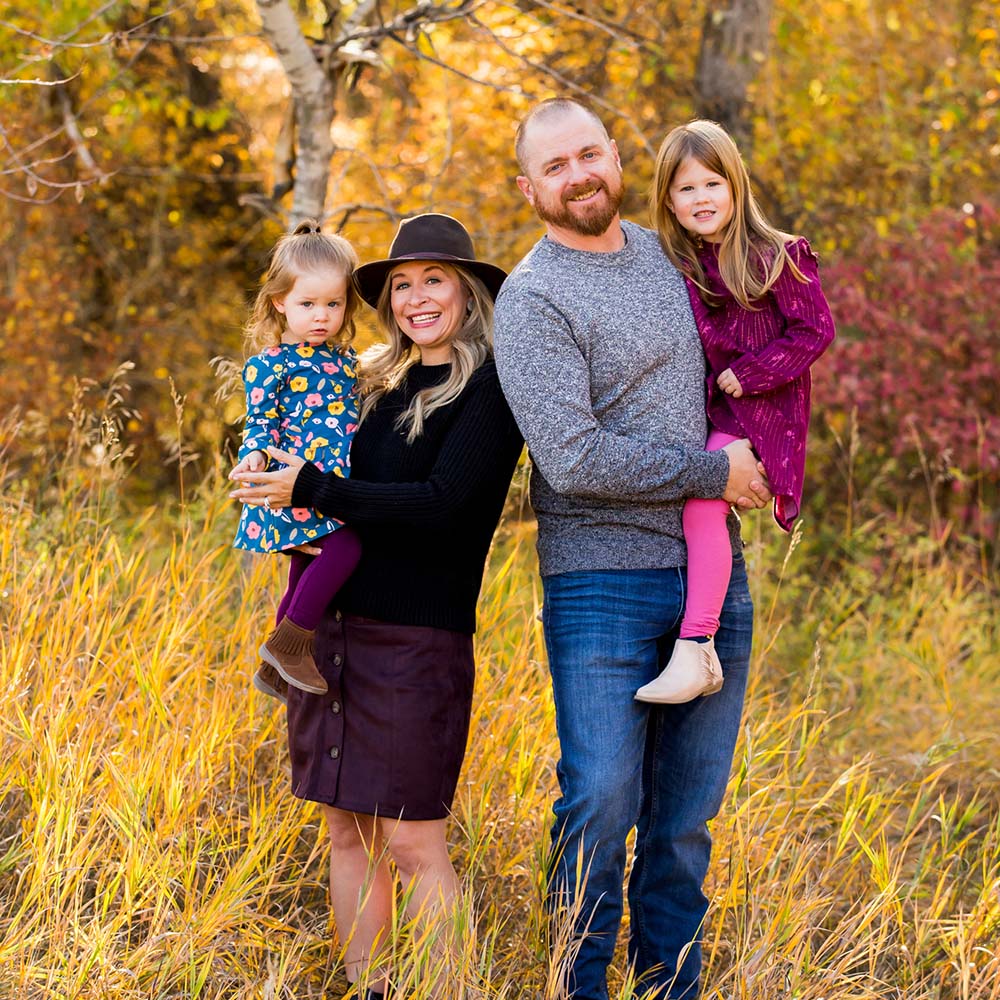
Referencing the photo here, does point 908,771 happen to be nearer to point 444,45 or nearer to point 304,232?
point 304,232

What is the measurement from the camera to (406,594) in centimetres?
289

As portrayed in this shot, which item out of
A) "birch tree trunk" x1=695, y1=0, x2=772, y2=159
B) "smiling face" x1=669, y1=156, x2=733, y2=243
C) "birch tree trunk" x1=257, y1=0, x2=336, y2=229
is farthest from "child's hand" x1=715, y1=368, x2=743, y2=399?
"birch tree trunk" x1=695, y1=0, x2=772, y2=159

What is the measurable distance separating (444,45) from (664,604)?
250 inches

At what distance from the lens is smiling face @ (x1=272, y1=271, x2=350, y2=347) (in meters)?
3.04

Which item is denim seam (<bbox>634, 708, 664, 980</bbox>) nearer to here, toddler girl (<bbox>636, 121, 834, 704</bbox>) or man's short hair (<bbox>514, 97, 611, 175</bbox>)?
toddler girl (<bbox>636, 121, 834, 704</bbox>)

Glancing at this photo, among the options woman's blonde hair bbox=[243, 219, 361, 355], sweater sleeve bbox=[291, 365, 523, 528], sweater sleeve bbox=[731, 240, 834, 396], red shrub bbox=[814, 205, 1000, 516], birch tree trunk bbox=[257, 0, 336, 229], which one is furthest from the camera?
red shrub bbox=[814, 205, 1000, 516]

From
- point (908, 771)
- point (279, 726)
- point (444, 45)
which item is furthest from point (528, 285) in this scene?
point (444, 45)

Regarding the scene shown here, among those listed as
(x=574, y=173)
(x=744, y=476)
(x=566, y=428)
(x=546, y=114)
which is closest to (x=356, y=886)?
(x=566, y=428)

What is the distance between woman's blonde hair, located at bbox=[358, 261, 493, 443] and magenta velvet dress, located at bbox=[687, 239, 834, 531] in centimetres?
50

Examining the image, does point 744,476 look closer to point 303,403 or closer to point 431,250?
point 431,250

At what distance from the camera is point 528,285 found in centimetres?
280

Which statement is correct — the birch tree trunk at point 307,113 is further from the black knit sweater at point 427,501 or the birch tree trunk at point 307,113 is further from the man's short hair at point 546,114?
the black knit sweater at point 427,501

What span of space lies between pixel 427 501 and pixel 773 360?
853 millimetres

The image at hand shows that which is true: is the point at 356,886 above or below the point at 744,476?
below
